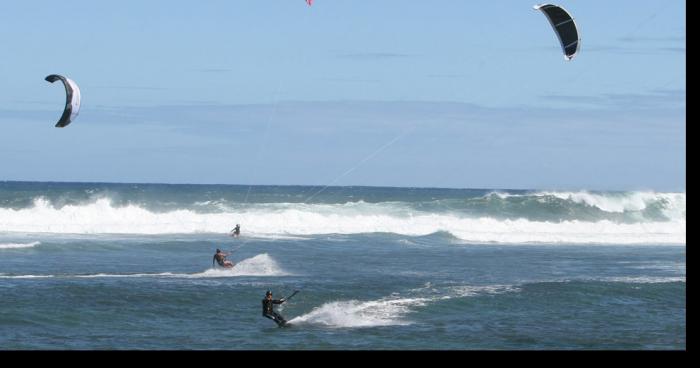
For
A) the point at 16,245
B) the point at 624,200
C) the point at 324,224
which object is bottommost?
the point at 16,245

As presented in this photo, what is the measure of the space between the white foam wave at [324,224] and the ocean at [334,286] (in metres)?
0.25

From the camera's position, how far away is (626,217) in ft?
178

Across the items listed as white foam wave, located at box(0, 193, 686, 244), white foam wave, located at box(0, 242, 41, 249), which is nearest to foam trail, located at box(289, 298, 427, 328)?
white foam wave, located at box(0, 242, 41, 249)

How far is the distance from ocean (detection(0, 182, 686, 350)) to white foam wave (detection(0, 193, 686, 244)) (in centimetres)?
25

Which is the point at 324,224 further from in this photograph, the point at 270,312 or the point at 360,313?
the point at 270,312

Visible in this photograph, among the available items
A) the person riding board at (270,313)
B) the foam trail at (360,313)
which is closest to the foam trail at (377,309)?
the foam trail at (360,313)

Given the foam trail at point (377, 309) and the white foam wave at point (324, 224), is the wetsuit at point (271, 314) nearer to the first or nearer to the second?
the foam trail at point (377, 309)

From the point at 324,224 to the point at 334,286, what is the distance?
25.5 meters

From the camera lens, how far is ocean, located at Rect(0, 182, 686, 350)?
16.3 meters

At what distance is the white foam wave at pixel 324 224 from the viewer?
139 feet

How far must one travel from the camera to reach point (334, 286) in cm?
2239

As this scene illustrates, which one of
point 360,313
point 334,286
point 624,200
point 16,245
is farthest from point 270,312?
point 624,200
